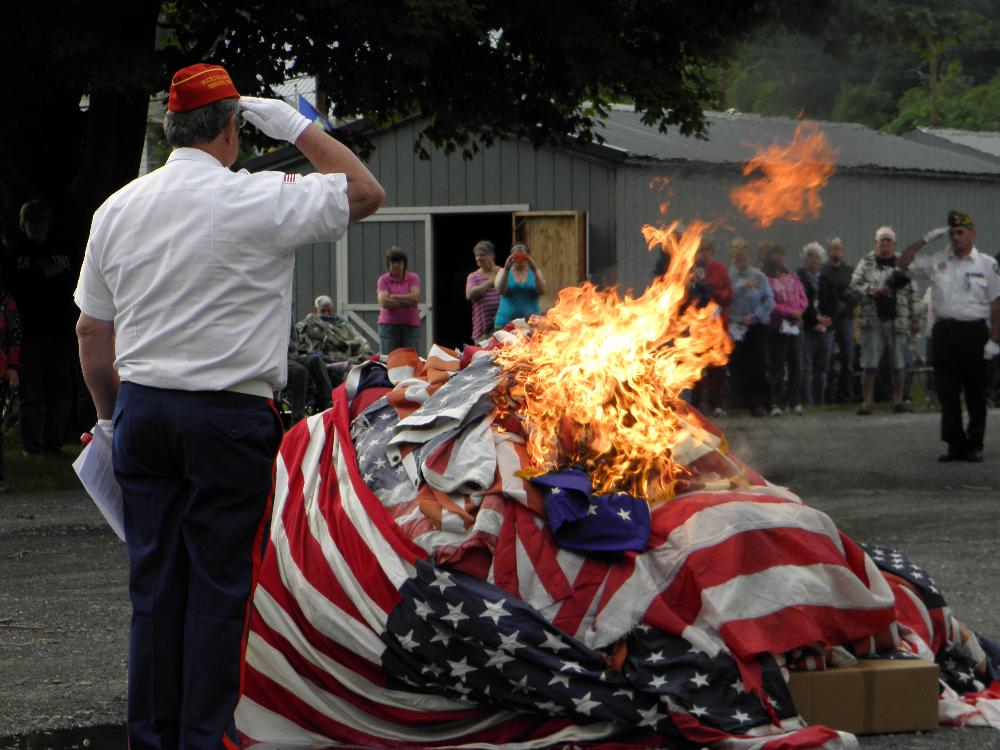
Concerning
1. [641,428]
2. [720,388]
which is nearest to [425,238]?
[720,388]

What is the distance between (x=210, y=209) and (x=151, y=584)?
1088mm

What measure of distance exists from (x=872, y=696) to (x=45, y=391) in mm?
9458

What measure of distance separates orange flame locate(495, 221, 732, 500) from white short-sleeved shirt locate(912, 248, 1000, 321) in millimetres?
7833

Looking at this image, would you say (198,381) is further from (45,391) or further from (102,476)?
(45,391)

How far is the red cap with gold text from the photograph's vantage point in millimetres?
4539

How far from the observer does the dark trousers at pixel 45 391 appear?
13.2 meters

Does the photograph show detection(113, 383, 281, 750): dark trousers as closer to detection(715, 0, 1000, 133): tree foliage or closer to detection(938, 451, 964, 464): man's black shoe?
detection(715, 0, 1000, 133): tree foliage

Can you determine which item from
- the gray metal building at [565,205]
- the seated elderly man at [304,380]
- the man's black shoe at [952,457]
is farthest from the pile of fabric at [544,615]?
the gray metal building at [565,205]

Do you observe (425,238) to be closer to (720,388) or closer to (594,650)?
(720,388)

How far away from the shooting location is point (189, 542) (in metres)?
4.48

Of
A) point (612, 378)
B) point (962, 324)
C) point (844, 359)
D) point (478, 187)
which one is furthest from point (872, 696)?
point (478, 187)

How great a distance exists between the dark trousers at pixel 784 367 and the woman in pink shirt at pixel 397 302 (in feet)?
13.8

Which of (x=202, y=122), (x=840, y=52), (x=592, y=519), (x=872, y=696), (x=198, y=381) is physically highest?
(x=840, y=52)

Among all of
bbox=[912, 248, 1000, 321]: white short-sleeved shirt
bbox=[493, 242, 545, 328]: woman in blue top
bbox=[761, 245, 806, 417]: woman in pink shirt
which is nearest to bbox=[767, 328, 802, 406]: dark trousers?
bbox=[761, 245, 806, 417]: woman in pink shirt
